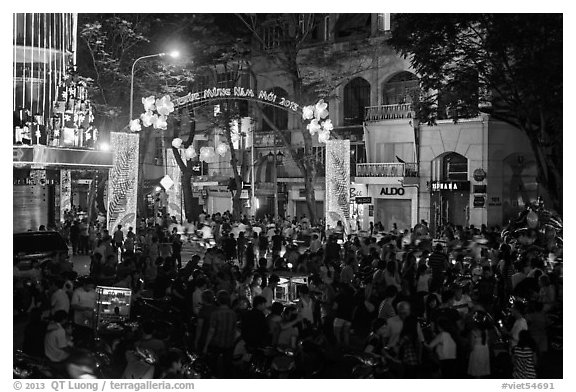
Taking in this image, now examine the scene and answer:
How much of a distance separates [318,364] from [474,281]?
5.87 m

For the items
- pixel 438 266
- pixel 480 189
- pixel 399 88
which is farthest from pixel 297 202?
pixel 438 266

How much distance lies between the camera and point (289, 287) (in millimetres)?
14336

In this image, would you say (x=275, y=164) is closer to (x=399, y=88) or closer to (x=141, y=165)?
(x=141, y=165)

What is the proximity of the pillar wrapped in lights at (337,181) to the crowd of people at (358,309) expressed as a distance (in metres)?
5.11

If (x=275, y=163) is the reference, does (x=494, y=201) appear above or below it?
below

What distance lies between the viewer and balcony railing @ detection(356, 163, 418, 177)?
3394 cm

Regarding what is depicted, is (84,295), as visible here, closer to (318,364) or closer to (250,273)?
(250,273)

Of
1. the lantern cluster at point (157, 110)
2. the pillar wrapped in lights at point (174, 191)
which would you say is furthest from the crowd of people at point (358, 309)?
the pillar wrapped in lights at point (174, 191)

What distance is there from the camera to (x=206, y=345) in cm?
1009

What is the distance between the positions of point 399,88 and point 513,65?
1785cm

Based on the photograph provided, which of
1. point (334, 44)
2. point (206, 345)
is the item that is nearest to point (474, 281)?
point (206, 345)

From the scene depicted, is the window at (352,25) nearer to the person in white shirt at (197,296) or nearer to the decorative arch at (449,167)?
the decorative arch at (449,167)

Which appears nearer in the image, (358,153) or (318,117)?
(318,117)

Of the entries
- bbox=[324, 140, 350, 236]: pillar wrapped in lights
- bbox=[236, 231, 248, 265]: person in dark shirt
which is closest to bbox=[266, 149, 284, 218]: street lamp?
bbox=[324, 140, 350, 236]: pillar wrapped in lights
